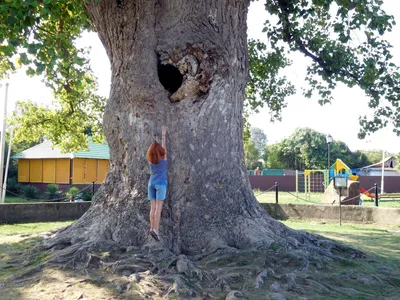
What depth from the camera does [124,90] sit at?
291 inches

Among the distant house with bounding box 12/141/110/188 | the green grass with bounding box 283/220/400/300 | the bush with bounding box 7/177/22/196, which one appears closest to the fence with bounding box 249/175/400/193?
the distant house with bounding box 12/141/110/188

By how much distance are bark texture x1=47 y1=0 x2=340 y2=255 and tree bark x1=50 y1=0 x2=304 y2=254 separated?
0.05 ft

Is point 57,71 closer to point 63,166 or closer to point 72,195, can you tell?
point 72,195

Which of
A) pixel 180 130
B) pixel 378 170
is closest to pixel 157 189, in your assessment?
pixel 180 130

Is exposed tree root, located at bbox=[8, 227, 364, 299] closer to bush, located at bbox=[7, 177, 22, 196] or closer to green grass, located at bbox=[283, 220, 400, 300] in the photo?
green grass, located at bbox=[283, 220, 400, 300]

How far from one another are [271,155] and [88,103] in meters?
52.4

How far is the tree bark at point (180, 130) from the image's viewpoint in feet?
22.1

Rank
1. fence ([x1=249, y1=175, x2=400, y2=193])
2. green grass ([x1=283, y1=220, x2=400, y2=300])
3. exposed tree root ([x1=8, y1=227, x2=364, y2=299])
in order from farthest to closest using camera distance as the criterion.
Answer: fence ([x1=249, y1=175, x2=400, y2=193]) < green grass ([x1=283, y1=220, x2=400, y2=300]) < exposed tree root ([x1=8, y1=227, x2=364, y2=299])

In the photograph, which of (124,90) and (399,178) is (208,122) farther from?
(399,178)

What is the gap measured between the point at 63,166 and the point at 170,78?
26393 mm

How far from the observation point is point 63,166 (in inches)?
1268

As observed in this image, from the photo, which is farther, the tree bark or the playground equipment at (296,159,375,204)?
the playground equipment at (296,159,375,204)

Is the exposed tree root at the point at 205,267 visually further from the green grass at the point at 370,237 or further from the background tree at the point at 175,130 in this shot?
the green grass at the point at 370,237

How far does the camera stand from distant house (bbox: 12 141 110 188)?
31.7m
